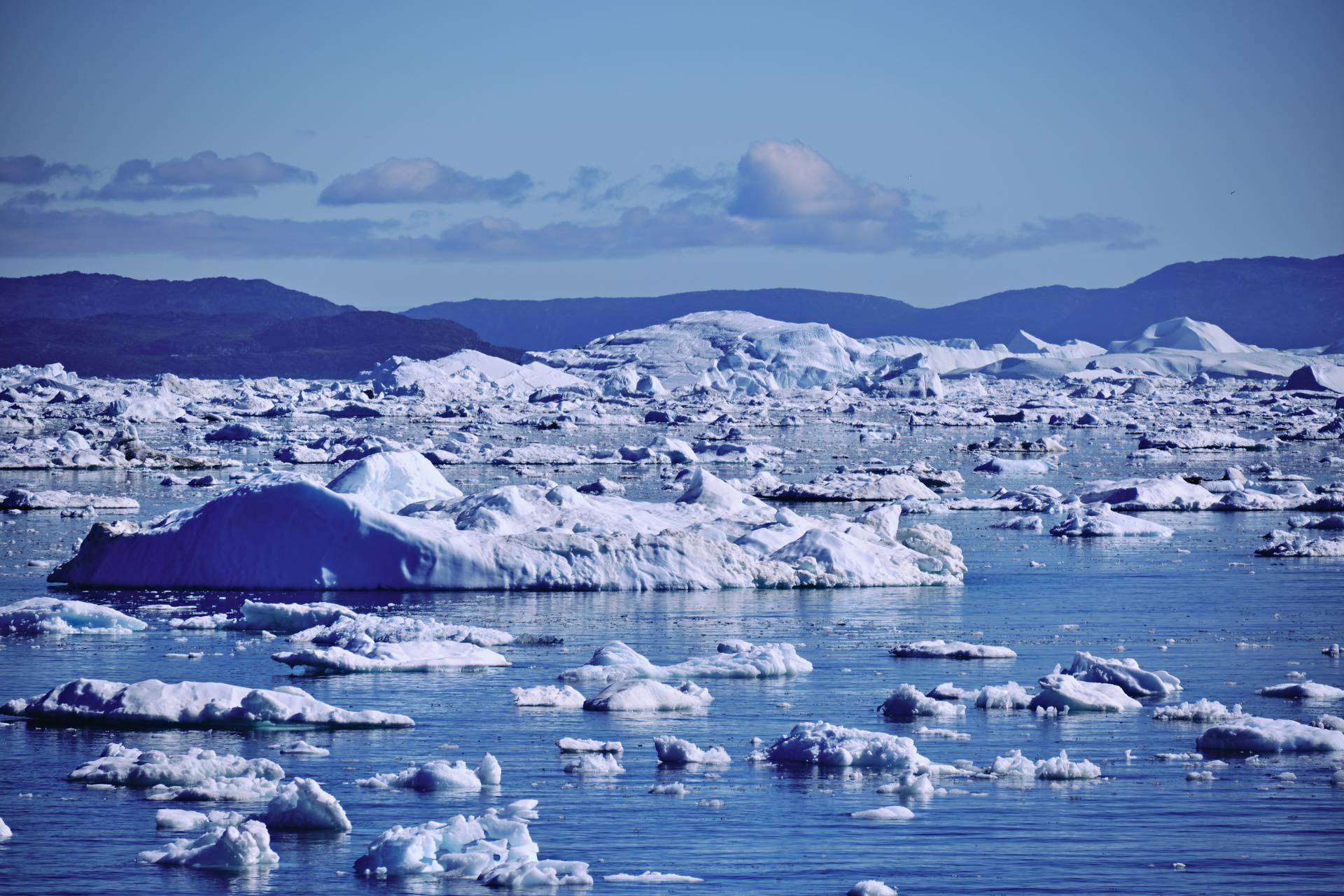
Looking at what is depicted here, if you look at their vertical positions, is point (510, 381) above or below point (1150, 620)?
above

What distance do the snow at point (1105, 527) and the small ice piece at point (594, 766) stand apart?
61.7 ft

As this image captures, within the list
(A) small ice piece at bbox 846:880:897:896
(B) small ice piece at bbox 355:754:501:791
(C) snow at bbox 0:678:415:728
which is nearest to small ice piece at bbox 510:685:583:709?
(C) snow at bbox 0:678:415:728

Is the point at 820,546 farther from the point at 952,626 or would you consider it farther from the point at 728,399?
the point at 728,399

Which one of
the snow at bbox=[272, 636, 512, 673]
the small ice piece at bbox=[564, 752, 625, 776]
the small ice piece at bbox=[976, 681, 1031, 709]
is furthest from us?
the snow at bbox=[272, 636, 512, 673]

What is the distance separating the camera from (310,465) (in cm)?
4484

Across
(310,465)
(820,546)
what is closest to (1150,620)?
(820,546)

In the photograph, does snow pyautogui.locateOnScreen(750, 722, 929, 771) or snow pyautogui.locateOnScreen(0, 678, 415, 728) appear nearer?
snow pyautogui.locateOnScreen(750, 722, 929, 771)

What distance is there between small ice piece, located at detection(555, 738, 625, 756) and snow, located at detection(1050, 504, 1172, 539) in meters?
18.4

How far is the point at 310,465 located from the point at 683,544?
25469mm

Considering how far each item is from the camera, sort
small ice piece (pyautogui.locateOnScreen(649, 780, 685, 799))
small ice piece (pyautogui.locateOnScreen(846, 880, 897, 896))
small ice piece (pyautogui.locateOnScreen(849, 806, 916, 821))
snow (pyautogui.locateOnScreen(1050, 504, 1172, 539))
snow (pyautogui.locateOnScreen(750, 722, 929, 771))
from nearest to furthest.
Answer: small ice piece (pyautogui.locateOnScreen(846, 880, 897, 896)) → small ice piece (pyautogui.locateOnScreen(849, 806, 916, 821)) → small ice piece (pyautogui.locateOnScreen(649, 780, 685, 799)) → snow (pyautogui.locateOnScreen(750, 722, 929, 771)) → snow (pyautogui.locateOnScreen(1050, 504, 1172, 539))

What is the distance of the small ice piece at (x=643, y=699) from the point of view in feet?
42.7

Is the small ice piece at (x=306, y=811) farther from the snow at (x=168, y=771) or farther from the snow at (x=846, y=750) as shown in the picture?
the snow at (x=846, y=750)

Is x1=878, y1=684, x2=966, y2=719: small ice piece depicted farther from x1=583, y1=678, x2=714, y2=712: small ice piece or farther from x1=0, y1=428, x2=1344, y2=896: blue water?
x1=583, y1=678, x2=714, y2=712: small ice piece

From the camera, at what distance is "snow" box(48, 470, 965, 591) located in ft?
65.8
